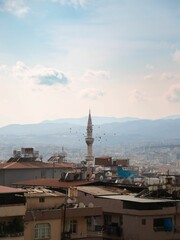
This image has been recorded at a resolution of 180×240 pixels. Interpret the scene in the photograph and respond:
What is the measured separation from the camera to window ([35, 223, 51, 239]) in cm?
2259

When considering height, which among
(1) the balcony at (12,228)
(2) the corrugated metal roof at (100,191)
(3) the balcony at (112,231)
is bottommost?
(3) the balcony at (112,231)

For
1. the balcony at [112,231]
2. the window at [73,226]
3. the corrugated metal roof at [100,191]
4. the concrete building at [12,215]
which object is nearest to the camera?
the concrete building at [12,215]

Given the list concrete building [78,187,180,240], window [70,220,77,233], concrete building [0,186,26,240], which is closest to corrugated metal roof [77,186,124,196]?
concrete building [78,187,180,240]

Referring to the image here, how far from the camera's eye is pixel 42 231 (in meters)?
22.8

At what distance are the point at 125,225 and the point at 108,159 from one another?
5758 cm

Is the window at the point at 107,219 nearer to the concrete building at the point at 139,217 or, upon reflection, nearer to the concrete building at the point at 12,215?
the concrete building at the point at 139,217

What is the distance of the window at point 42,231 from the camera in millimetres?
22594

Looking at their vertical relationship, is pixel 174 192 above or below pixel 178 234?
above

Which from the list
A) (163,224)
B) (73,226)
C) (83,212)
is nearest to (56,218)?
(73,226)

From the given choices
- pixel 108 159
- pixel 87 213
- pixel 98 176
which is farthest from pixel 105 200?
pixel 108 159

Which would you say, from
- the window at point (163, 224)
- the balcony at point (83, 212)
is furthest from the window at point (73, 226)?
the window at point (163, 224)

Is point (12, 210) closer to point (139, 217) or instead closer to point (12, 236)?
point (12, 236)

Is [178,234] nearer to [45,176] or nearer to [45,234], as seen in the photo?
[45,234]

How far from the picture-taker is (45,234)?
22.8 meters
